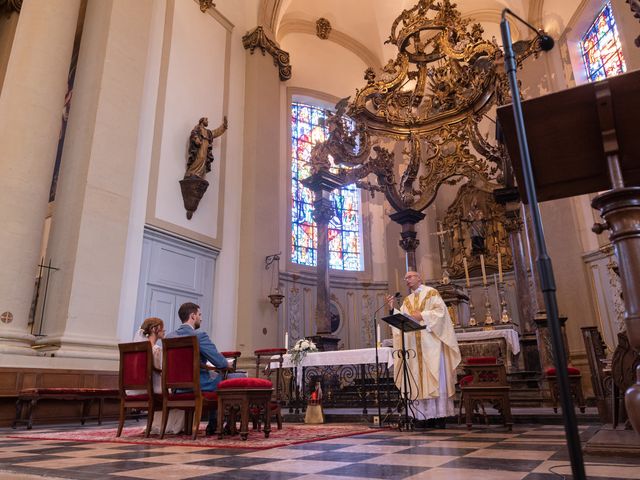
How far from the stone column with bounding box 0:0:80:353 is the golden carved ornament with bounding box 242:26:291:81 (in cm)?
457

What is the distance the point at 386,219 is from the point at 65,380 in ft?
33.3

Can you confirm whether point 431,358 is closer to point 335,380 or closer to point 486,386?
point 486,386

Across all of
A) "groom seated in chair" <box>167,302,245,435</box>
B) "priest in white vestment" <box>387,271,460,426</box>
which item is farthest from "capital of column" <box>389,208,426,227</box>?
"groom seated in chair" <box>167,302,245,435</box>

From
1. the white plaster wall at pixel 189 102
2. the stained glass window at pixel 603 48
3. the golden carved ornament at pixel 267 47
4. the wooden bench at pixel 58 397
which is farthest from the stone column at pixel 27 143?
the stained glass window at pixel 603 48

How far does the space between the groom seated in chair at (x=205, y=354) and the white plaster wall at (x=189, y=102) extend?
485 centimetres

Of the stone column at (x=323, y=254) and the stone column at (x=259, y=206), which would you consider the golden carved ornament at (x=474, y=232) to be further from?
the stone column at (x=259, y=206)

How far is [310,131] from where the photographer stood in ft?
50.7

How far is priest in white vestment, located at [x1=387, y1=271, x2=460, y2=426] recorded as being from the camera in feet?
18.1

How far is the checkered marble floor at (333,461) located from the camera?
2414 millimetres

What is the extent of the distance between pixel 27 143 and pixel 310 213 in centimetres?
771

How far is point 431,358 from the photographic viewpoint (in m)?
5.61

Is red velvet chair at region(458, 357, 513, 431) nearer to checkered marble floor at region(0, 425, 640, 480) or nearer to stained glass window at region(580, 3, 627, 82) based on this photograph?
checkered marble floor at region(0, 425, 640, 480)

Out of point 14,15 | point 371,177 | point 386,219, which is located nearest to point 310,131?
point 371,177

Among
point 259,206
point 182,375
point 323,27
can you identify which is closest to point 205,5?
point 323,27
